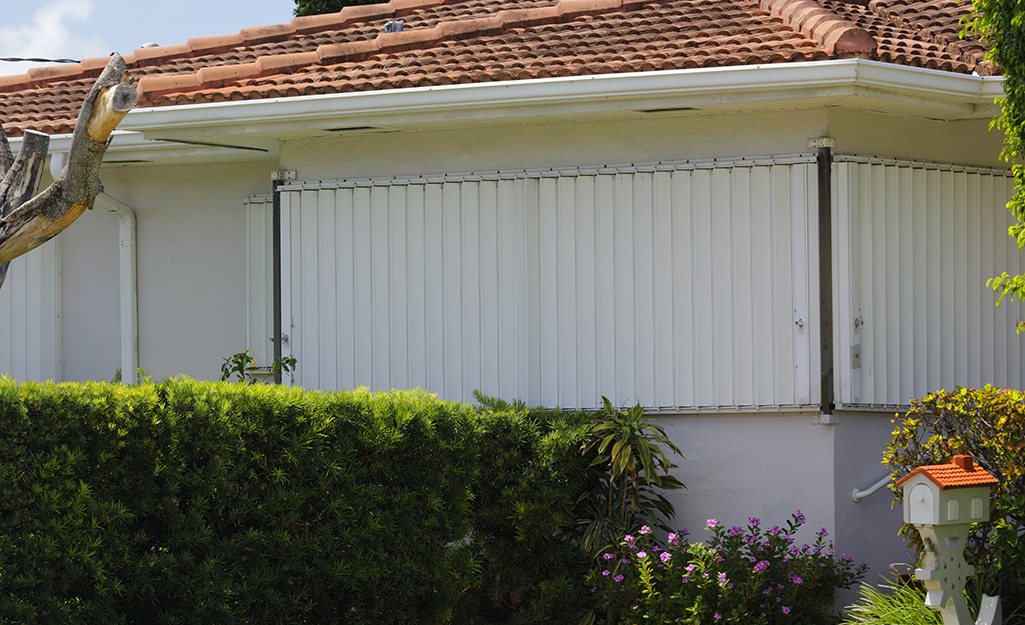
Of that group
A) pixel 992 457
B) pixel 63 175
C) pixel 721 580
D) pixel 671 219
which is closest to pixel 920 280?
pixel 671 219

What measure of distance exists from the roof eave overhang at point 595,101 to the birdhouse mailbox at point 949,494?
7.60 ft

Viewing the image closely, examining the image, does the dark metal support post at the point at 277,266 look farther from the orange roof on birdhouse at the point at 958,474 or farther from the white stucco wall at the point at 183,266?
the orange roof on birdhouse at the point at 958,474

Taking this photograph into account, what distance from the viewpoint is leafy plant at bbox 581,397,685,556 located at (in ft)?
21.6

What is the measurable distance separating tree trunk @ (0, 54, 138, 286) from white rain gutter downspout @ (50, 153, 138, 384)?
2631 mm

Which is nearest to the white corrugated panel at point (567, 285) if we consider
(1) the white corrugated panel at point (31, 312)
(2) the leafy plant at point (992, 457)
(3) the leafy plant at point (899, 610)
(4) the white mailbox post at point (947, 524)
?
(2) the leafy plant at point (992, 457)

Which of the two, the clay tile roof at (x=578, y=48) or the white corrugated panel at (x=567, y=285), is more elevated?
the clay tile roof at (x=578, y=48)

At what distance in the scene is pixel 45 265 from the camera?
9430 millimetres

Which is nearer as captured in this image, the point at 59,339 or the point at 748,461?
the point at 748,461

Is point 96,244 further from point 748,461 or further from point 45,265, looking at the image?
point 748,461

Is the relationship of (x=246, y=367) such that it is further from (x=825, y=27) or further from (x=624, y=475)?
(x=825, y=27)

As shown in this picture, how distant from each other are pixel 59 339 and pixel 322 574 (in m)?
4.97

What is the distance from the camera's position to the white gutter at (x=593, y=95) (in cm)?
659

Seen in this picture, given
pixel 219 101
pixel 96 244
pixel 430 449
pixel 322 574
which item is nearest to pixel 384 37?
pixel 219 101

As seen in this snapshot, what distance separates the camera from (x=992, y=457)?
5.72 m
